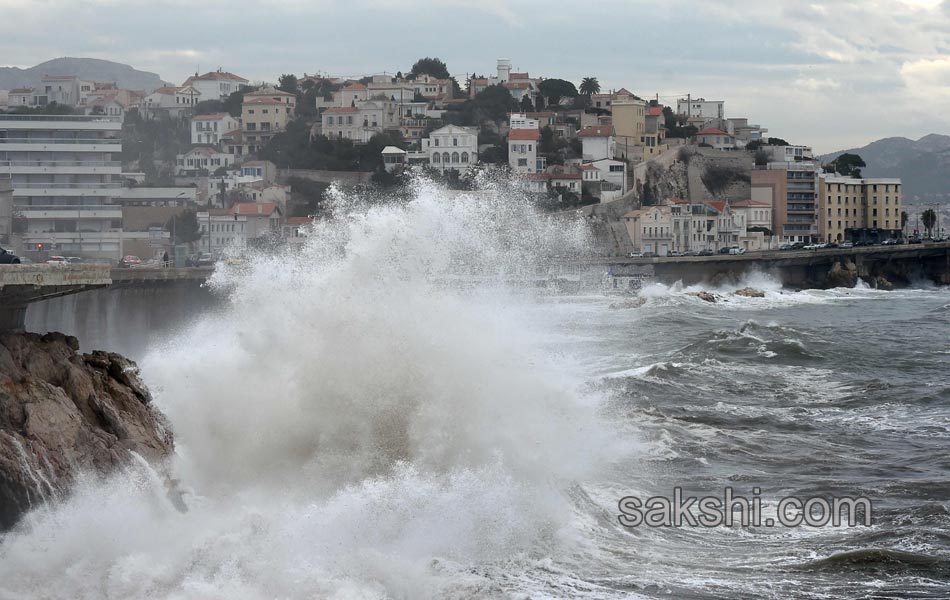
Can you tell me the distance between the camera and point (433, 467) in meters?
16.5

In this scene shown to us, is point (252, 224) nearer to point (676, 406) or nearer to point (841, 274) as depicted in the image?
point (841, 274)

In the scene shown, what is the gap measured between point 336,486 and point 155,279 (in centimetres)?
1775

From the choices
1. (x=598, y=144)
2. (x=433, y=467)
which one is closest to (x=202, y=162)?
(x=598, y=144)

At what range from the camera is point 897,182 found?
376ft

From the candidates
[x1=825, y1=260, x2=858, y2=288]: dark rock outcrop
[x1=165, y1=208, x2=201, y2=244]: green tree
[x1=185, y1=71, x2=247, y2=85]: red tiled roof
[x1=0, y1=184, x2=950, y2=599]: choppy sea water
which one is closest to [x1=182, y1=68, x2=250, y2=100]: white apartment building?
[x1=185, y1=71, x2=247, y2=85]: red tiled roof

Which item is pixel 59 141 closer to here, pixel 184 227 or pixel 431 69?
pixel 184 227

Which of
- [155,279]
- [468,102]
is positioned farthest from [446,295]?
[468,102]

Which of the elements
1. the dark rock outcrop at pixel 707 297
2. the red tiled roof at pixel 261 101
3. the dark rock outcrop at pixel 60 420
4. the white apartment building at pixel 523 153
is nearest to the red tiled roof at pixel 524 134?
the white apartment building at pixel 523 153

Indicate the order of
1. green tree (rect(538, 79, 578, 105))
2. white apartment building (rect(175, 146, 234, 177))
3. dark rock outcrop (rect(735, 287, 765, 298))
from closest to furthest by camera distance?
dark rock outcrop (rect(735, 287, 765, 298)), white apartment building (rect(175, 146, 234, 177)), green tree (rect(538, 79, 578, 105))

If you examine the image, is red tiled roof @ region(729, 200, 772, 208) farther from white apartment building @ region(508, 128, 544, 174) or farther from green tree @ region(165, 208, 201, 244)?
green tree @ region(165, 208, 201, 244)

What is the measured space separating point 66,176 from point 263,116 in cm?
5444

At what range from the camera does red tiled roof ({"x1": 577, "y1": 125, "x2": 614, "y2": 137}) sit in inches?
4577

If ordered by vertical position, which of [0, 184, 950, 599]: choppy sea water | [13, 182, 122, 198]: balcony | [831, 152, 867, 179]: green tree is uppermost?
[831, 152, 867, 179]: green tree

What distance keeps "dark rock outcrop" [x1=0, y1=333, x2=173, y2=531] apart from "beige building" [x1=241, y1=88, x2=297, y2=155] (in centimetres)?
10921
